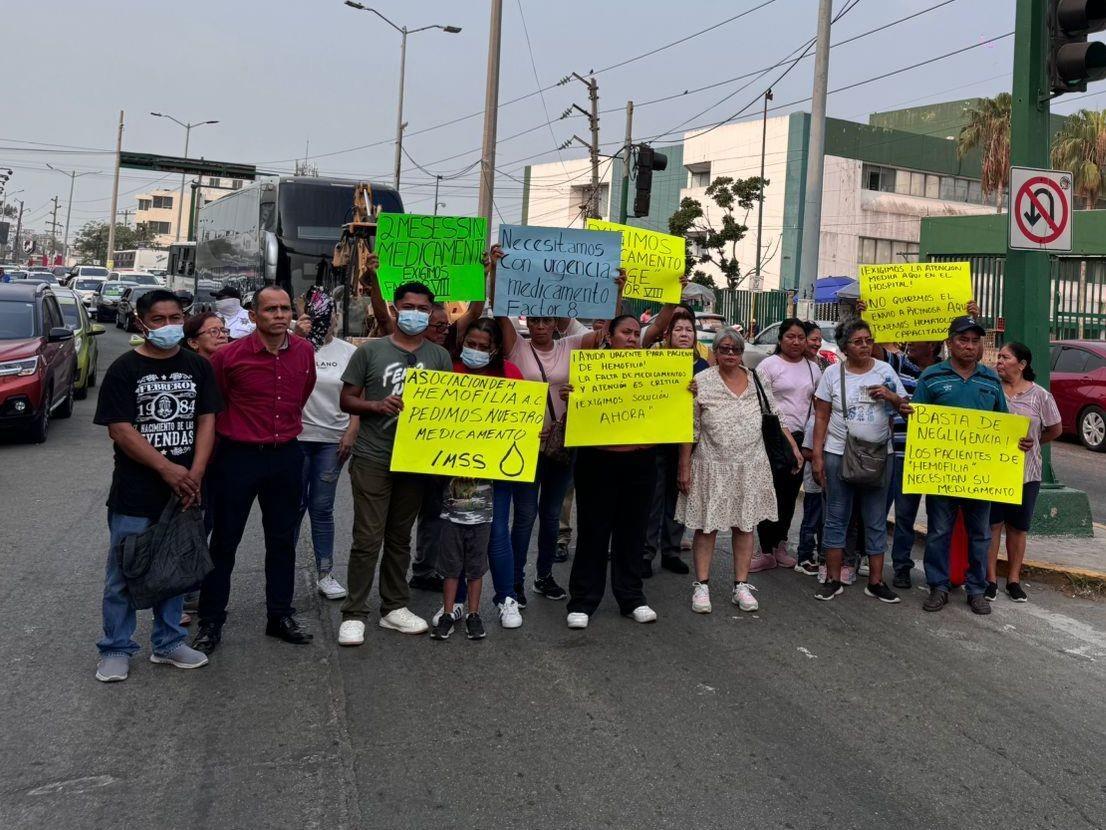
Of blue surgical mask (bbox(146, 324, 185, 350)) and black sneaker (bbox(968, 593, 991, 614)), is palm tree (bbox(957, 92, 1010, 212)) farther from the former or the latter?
blue surgical mask (bbox(146, 324, 185, 350))

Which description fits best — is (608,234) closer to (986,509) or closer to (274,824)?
(986,509)

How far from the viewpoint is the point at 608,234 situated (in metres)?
7.01

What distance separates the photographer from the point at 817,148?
18078mm

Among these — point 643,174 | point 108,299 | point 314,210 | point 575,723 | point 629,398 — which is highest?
point 108,299

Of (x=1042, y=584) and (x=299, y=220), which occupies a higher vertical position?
(x=299, y=220)

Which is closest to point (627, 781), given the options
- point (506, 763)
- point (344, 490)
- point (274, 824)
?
point (506, 763)

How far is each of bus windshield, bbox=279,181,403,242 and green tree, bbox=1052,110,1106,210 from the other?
93.8ft

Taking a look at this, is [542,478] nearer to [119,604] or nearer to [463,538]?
[463,538]

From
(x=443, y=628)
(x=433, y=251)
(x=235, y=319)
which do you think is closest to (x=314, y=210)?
(x=235, y=319)

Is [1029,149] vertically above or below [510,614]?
above

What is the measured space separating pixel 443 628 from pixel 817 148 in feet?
46.2

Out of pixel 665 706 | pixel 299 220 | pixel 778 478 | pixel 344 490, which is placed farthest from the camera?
pixel 299 220

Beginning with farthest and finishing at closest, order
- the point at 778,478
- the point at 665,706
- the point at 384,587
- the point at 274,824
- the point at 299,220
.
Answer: the point at 299,220
the point at 778,478
the point at 384,587
the point at 665,706
the point at 274,824

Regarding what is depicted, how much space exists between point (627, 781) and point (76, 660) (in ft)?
9.54
